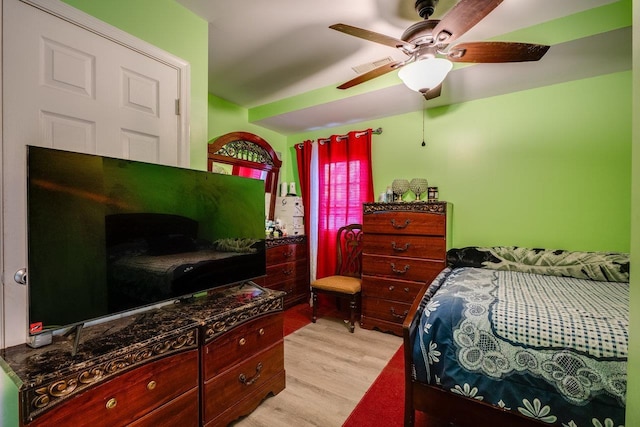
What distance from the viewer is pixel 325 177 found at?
149 inches

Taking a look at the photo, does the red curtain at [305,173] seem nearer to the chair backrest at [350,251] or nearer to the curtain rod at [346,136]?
the curtain rod at [346,136]

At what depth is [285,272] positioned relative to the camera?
3473mm

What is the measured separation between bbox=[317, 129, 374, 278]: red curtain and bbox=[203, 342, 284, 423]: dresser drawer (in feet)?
6.31

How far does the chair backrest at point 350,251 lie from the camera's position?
343 centimetres

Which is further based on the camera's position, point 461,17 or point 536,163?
point 536,163

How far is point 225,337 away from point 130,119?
1359 mm

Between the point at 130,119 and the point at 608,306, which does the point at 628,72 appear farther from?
the point at 130,119

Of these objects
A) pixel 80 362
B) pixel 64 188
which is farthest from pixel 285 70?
pixel 80 362

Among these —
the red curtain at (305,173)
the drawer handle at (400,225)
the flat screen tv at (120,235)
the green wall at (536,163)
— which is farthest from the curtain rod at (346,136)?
the flat screen tv at (120,235)

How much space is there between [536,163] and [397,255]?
1.61 m

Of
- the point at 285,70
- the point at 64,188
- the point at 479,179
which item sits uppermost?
the point at 285,70

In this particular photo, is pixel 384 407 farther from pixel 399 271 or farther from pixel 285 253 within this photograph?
pixel 285 253

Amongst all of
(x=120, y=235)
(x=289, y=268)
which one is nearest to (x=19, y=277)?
(x=120, y=235)

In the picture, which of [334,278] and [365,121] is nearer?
[334,278]
